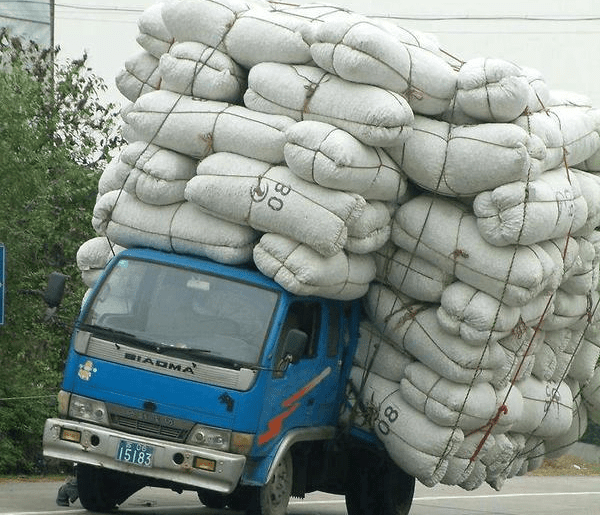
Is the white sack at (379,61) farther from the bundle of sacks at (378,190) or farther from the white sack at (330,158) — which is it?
the white sack at (330,158)

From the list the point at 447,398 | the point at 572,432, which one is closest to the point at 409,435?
the point at 447,398

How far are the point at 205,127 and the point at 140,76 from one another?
1.45 m

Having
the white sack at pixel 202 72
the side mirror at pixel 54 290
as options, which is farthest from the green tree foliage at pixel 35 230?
the white sack at pixel 202 72

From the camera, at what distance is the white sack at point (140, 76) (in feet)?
43.9

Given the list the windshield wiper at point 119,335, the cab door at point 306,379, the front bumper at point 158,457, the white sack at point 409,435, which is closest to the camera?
the front bumper at point 158,457

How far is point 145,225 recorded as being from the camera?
41.1ft

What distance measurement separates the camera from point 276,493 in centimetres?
1220

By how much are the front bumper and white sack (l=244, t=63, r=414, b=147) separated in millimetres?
2748

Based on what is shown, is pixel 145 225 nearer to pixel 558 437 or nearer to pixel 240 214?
pixel 240 214

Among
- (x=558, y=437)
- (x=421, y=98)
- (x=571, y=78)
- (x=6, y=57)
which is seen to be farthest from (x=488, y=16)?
(x=421, y=98)

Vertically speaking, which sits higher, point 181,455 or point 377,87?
point 377,87

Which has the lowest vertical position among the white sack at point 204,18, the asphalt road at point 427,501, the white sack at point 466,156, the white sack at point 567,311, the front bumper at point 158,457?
the asphalt road at point 427,501

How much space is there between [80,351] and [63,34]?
21792 mm

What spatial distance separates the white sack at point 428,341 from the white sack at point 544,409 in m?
1.14
